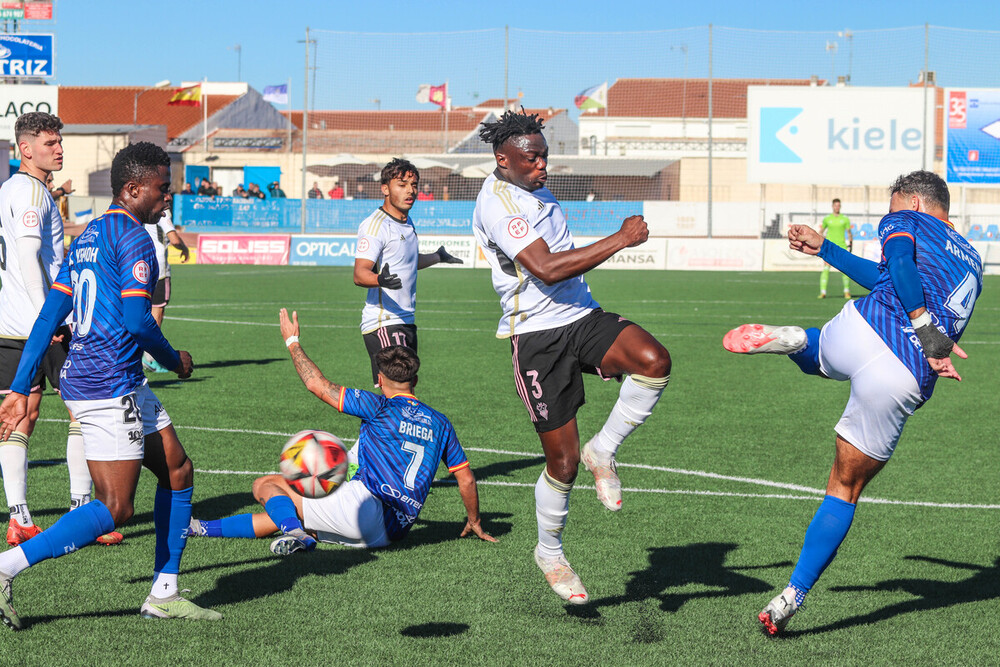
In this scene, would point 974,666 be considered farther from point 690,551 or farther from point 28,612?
point 28,612

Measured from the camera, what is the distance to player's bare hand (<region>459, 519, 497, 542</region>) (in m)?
6.66

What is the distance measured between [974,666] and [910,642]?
0.34 m

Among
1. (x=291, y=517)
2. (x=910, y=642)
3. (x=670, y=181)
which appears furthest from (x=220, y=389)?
(x=670, y=181)

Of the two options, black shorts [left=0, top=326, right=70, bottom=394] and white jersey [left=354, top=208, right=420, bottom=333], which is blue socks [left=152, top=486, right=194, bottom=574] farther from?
white jersey [left=354, top=208, right=420, bottom=333]

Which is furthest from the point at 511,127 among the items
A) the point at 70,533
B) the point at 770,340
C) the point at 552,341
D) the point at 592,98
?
the point at 592,98

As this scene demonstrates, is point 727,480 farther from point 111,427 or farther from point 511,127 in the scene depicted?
point 111,427

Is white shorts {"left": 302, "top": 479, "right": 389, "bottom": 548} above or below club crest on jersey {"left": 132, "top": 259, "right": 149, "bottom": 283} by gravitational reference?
below

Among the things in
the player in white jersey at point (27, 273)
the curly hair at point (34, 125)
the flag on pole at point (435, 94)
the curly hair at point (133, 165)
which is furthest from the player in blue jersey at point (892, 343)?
the flag on pole at point (435, 94)

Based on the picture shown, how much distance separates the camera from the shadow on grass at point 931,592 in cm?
532

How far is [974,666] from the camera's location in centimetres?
470

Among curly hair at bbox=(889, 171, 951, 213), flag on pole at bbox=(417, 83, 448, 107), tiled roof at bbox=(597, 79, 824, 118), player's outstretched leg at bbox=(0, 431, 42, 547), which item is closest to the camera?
curly hair at bbox=(889, 171, 951, 213)

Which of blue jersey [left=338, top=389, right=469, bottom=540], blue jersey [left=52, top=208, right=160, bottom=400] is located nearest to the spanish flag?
blue jersey [left=338, top=389, right=469, bottom=540]

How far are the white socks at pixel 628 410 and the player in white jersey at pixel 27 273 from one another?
9.84 feet

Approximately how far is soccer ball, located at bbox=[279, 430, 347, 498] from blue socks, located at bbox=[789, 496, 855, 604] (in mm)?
2147
